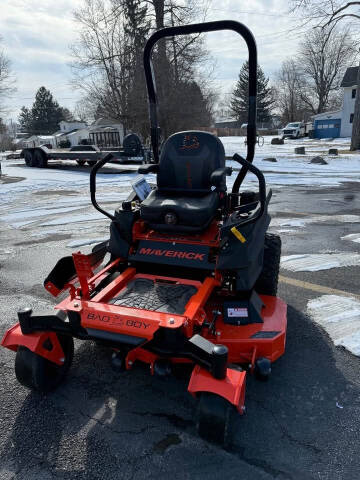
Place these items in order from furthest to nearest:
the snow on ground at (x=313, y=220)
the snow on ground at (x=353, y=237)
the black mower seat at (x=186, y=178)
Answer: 1. the snow on ground at (x=313, y=220)
2. the snow on ground at (x=353, y=237)
3. the black mower seat at (x=186, y=178)

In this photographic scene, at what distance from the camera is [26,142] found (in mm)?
56969

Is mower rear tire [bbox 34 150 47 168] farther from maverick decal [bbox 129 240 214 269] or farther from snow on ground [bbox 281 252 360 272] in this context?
maverick decal [bbox 129 240 214 269]

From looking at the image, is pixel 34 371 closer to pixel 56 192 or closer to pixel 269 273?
pixel 269 273

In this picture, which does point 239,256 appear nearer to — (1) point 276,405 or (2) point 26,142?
(1) point 276,405

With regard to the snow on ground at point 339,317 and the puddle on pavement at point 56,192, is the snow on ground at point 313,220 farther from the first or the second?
the puddle on pavement at point 56,192

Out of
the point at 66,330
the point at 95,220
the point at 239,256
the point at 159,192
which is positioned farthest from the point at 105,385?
the point at 95,220

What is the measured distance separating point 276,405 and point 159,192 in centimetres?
209

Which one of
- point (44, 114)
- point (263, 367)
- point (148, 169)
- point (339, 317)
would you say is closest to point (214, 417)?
point (263, 367)

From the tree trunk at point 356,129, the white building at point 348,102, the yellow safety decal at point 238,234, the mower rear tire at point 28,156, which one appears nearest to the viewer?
the yellow safety decal at point 238,234

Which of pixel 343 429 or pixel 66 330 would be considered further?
pixel 66 330

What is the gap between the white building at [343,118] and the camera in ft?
139

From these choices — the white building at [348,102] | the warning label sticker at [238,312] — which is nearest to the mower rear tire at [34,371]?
the warning label sticker at [238,312]

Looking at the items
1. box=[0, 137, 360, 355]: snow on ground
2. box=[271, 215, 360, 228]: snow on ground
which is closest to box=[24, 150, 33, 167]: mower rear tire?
box=[0, 137, 360, 355]: snow on ground

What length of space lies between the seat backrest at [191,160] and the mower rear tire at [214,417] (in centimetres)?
195
